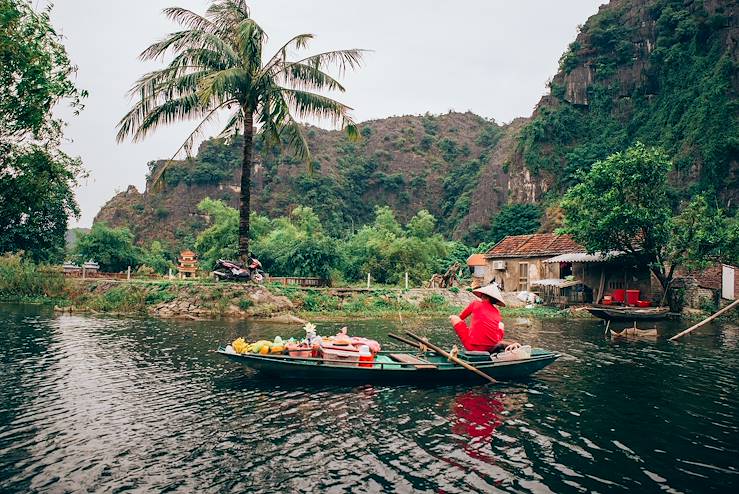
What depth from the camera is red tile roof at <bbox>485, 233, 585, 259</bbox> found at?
121 feet

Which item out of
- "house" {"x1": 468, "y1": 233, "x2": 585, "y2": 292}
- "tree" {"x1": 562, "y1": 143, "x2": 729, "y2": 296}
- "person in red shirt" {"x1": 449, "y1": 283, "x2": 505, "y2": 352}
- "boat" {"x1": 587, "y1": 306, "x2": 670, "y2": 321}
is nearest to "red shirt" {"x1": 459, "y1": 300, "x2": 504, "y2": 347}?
"person in red shirt" {"x1": 449, "y1": 283, "x2": 505, "y2": 352}

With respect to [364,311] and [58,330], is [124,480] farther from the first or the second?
[364,311]

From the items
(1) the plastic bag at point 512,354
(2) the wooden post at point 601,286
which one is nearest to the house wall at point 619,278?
(2) the wooden post at point 601,286

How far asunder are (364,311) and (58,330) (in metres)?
13.2

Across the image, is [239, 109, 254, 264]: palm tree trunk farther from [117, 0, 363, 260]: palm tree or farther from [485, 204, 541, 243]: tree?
[485, 204, 541, 243]: tree

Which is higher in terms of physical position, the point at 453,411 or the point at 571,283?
the point at 571,283

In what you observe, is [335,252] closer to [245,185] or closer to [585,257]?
[245,185]

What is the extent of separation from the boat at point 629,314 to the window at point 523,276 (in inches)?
514

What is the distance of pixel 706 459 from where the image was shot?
7.04 m

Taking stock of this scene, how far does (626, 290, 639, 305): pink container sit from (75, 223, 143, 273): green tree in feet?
135

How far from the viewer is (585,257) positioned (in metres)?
33.0

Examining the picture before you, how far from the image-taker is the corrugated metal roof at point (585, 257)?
30.6m

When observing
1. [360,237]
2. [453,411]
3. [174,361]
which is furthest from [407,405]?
[360,237]

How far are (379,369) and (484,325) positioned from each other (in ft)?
8.89
